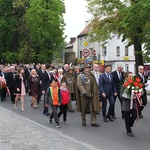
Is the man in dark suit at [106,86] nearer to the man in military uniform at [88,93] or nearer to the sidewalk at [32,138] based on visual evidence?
the man in military uniform at [88,93]

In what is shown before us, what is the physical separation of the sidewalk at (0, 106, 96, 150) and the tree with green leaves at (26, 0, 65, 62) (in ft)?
98.8

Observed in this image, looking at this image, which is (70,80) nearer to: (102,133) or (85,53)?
(102,133)

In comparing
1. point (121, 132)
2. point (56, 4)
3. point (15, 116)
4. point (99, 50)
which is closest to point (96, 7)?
point (56, 4)

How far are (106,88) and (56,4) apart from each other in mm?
32333

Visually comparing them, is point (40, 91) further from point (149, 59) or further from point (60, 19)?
point (60, 19)

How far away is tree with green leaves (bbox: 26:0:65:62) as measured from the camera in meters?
40.4

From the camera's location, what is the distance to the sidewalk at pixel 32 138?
24.3 ft

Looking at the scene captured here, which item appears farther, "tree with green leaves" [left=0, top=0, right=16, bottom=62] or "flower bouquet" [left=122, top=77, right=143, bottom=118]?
"tree with green leaves" [left=0, top=0, right=16, bottom=62]

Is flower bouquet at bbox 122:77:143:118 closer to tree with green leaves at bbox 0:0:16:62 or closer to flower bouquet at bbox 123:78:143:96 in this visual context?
flower bouquet at bbox 123:78:143:96

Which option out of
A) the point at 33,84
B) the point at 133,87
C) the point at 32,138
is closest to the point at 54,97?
the point at 32,138

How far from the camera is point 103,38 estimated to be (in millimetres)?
29922

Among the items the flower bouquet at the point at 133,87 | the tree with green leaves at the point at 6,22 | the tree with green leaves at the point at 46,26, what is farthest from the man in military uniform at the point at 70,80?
the tree with green leaves at the point at 6,22

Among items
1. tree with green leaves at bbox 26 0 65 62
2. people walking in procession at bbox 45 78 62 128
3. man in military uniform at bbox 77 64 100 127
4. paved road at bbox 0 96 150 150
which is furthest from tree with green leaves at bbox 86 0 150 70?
people walking in procession at bbox 45 78 62 128

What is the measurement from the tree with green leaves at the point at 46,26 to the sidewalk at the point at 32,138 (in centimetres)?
3012
